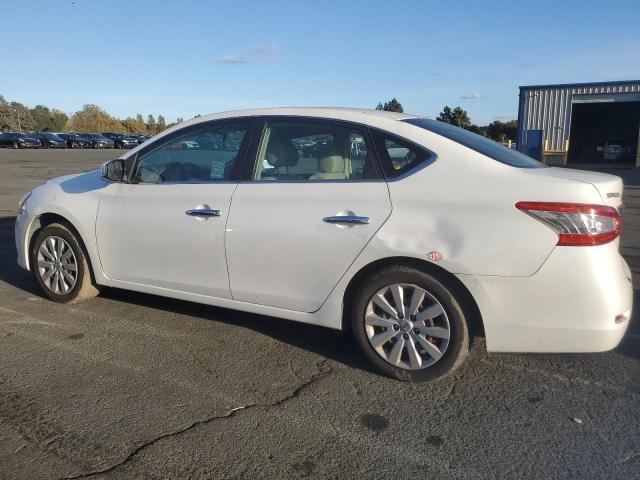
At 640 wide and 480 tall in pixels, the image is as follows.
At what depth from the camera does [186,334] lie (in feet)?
13.8

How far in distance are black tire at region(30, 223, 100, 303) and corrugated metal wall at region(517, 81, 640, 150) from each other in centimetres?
2648

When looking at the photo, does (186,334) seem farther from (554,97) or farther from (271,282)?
(554,97)

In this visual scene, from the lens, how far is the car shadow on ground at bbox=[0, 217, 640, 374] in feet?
12.8

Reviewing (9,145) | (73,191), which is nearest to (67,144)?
(9,145)

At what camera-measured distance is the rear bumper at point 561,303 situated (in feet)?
9.80

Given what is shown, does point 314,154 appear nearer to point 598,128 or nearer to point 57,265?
point 57,265

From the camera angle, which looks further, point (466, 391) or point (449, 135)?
point (449, 135)

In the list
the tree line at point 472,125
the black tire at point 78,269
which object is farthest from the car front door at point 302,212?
the tree line at point 472,125

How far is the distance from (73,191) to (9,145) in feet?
162

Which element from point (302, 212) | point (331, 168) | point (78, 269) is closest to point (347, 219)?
point (302, 212)

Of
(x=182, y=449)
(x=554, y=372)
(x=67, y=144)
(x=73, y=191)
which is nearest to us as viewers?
(x=182, y=449)

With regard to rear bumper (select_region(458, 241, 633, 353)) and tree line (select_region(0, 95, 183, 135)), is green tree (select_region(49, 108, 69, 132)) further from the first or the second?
rear bumper (select_region(458, 241, 633, 353))

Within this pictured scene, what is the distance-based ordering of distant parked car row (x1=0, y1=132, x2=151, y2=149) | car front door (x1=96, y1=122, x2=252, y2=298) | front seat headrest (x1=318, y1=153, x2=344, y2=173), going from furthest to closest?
distant parked car row (x1=0, y1=132, x2=151, y2=149) → car front door (x1=96, y1=122, x2=252, y2=298) → front seat headrest (x1=318, y1=153, x2=344, y2=173)

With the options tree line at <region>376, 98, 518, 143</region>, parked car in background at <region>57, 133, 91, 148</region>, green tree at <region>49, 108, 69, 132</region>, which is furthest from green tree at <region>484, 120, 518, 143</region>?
green tree at <region>49, 108, 69, 132</region>
